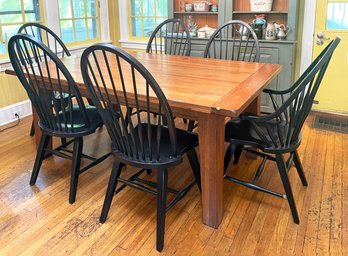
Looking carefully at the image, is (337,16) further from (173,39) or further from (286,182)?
(286,182)

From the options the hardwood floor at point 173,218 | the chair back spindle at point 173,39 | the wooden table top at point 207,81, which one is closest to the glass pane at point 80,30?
the chair back spindle at point 173,39

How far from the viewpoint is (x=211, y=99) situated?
1.71 metres

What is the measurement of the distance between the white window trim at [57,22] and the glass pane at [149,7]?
1.76ft

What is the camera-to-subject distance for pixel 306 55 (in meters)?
3.73

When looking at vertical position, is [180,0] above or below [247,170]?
above

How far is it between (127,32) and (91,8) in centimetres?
57

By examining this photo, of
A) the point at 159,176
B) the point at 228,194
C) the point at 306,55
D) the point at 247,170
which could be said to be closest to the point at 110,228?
the point at 159,176

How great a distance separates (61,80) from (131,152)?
750 mm

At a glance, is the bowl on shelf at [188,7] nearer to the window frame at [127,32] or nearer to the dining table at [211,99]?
the window frame at [127,32]

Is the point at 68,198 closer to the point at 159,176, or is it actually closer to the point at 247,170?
the point at 159,176

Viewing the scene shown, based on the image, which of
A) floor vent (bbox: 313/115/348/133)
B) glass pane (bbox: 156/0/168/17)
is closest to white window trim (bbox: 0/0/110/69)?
glass pane (bbox: 156/0/168/17)

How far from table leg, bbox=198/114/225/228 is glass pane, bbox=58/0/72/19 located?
3157mm

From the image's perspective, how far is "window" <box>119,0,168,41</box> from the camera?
4587 millimetres

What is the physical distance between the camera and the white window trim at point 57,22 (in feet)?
12.7
